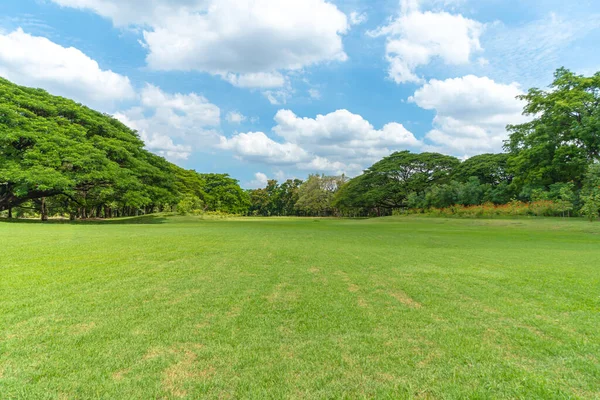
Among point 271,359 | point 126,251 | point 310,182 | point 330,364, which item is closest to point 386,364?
point 330,364

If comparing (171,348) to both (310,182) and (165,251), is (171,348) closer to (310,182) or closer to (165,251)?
(165,251)

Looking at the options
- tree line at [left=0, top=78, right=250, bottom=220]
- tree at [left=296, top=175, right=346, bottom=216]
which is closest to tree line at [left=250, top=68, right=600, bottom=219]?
tree at [left=296, top=175, right=346, bottom=216]

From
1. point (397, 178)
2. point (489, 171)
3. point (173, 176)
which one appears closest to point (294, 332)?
point (173, 176)

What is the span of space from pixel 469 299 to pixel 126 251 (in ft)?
27.1

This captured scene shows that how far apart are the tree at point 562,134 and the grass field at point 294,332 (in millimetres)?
24460

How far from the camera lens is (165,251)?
8.35 meters

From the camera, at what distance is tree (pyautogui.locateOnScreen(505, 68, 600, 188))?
23.7 metres

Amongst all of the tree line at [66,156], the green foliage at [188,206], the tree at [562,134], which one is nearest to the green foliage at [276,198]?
the green foliage at [188,206]

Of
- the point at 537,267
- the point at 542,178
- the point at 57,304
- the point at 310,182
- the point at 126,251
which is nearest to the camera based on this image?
the point at 57,304

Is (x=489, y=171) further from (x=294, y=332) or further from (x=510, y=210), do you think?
(x=294, y=332)

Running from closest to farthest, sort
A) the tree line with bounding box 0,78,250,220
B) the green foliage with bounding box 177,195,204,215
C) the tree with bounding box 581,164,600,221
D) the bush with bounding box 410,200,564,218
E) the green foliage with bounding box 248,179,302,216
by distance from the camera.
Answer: the tree with bounding box 581,164,600,221
the tree line with bounding box 0,78,250,220
the bush with bounding box 410,200,564,218
the green foliage with bounding box 177,195,204,215
the green foliage with bounding box 248,179,302,216

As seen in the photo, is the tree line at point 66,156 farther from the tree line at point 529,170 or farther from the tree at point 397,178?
the tree line at point 529,170

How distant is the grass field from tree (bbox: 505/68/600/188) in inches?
963

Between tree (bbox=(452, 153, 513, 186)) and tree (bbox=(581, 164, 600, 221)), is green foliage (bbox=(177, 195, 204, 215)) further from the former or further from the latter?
tree (bbox=(581, 164, 600, 221))
